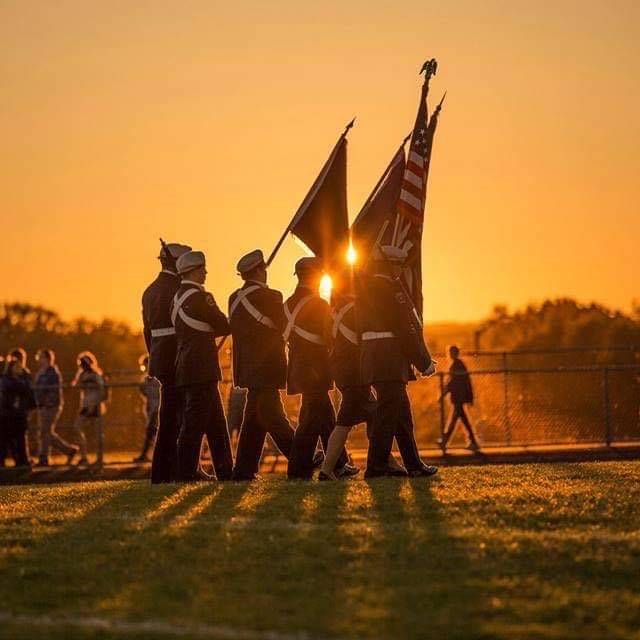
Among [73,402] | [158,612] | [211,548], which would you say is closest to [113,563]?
[211,548]

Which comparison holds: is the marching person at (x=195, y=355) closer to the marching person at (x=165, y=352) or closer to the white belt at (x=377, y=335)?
the marching person at (x=165, y=352)

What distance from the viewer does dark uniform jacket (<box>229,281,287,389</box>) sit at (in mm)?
16625

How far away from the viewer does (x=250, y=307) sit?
16.6 m

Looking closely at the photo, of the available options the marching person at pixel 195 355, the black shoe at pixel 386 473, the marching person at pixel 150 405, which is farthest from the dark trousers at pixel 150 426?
the black shoe at pixel 386 473

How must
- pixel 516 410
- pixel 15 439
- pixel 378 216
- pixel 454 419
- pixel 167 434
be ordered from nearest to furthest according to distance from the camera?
pixel 167 434 → pixel 378 216 → pixel 15 439 → pixel 454 419 → pixel 516 410

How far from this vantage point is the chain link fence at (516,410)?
29.9 metres

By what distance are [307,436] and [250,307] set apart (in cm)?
125

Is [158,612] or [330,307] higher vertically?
[330,307]

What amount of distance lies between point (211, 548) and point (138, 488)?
5.11 meters

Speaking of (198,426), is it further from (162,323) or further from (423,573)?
(423,573)

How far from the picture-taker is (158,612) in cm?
888

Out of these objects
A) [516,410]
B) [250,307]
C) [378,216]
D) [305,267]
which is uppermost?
[378,216]

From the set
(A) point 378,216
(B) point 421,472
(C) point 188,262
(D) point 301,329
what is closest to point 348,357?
(D) point 301,329

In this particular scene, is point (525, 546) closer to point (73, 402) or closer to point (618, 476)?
point (618, 476)
